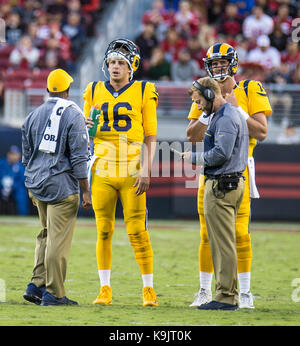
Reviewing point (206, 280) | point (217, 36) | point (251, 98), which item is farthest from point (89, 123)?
point (217, 36)

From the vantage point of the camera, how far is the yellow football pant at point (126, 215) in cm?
621

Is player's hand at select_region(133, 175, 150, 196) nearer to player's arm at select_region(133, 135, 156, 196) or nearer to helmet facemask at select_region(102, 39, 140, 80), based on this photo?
player's arm at select_region(133, 135, 156, 196)

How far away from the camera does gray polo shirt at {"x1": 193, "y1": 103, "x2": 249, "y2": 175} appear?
5.74m

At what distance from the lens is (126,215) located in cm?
625

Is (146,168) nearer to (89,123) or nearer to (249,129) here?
(89,123)

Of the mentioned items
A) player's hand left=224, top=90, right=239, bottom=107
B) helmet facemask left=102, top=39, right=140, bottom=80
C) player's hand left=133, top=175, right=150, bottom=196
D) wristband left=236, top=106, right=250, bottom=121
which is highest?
helmet facemask left=102, top=39, right=140, bottom=80

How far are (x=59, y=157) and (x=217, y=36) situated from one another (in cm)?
1061

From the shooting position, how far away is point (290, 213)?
1406 cm

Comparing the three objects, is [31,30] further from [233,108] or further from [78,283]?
[233,108]

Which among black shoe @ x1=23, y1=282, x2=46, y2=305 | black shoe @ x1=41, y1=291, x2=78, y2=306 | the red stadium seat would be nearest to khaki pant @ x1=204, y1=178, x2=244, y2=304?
black shoe @ x1=41, y1=291, x2=78, y2=306

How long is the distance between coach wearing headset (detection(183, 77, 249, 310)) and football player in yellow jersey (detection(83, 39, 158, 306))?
55cm

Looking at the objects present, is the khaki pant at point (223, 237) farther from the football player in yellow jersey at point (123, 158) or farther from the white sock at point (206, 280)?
the football player in yellow jersey at point (123, 158)

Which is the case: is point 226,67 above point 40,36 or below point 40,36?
below
